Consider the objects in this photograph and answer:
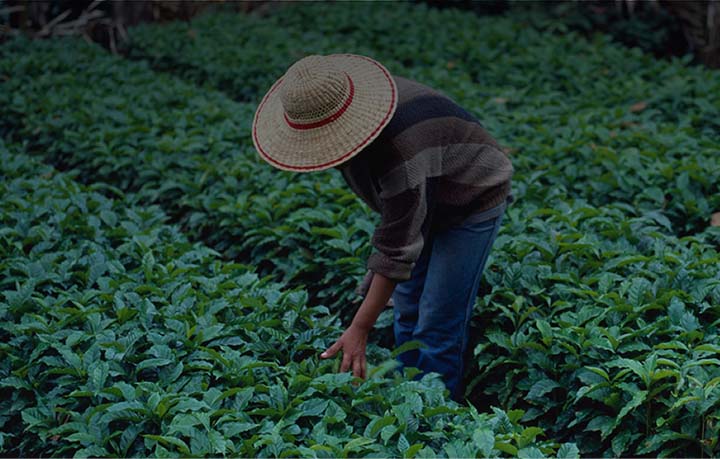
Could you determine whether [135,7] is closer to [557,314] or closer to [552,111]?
[552,111]

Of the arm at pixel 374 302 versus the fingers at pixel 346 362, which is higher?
the arm at pixel 374 302

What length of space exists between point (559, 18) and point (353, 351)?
8.19 metres

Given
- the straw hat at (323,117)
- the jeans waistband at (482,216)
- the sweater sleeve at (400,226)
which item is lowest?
the jeans waistband at (482,216)

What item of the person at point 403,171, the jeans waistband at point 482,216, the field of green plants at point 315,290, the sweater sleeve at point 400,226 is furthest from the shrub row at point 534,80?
the sweater sleeve at point 400,226

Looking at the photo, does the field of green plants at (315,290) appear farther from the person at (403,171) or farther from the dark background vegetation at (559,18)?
the dark background vegetation at (559,18)

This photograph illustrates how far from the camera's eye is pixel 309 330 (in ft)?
9.84

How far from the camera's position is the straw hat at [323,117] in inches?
97.2

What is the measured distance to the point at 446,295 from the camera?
3039mm

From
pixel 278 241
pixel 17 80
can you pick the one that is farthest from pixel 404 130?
pixel 17 80

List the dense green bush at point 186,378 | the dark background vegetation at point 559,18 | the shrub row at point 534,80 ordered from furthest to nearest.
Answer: the dark background vegetation at point 559,18
the shrub row at point 534,80
the dense green bush at point 186,378

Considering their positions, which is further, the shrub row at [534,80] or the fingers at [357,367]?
the shrub row at [534,80]

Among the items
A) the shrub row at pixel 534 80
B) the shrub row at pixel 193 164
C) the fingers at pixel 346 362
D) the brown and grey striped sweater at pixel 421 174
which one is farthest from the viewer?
the shrub row at pixel 534 80

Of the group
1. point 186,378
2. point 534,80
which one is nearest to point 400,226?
point 186,378

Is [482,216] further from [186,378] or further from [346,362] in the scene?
[186,378]
